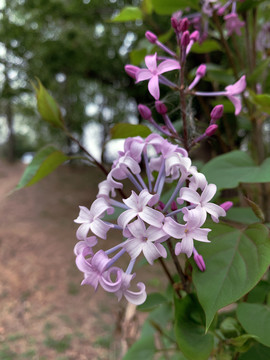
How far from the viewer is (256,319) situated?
46cm

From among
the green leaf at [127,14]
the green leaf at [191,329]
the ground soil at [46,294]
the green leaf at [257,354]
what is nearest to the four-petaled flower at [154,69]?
the green leaf at [191,329]

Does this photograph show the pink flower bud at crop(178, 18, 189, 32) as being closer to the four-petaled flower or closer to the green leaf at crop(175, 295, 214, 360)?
the four-petaled flower

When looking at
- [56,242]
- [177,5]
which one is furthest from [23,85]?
[177,5]

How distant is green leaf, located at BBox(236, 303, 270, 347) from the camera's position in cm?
44

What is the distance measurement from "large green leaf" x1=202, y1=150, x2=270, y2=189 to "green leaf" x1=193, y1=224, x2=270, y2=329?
9 centimetres

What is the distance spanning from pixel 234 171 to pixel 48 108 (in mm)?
302

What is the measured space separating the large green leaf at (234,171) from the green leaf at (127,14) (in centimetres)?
45

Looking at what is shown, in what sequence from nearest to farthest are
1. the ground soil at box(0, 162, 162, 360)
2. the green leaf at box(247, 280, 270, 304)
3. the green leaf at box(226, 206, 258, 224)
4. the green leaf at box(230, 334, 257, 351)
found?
1. the green leaf at box(230, 334, 257, 351)
2. the green leaf at box(247, 280, 270, 304)
3. the green leaf at box(226, 206, 258, 224)
4. the ground soil at box(0, 162, 162, 360)

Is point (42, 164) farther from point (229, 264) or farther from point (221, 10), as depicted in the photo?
point (221, 10)

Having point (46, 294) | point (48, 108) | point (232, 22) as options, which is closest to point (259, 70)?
point (232, 22)

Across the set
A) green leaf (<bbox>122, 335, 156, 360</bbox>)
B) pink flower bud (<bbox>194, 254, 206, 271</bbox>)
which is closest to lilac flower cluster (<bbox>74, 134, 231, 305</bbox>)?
pink flower bud (<bbox>194, 254, 206, 271</bbox>)

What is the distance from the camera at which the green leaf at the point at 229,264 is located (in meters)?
0.37

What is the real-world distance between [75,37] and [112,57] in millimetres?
608

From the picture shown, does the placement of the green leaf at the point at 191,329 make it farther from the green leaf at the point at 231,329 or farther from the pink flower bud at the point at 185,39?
the pink flower bud at the point at 185,39
